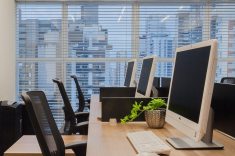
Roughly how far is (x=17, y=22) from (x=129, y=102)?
3542 mm

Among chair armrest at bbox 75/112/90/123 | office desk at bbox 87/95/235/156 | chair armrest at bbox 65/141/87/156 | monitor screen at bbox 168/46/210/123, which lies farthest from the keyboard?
chair armrest at bbox 75/112/90/123

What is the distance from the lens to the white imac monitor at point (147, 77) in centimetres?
259

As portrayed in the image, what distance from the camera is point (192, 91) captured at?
5.24ft

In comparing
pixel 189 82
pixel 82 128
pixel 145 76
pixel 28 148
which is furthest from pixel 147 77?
pixel 28 148

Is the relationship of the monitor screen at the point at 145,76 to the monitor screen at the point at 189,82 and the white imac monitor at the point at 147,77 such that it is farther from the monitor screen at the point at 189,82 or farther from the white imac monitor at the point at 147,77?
the monitor screen at the point at 189,82

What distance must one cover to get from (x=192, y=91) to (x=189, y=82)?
8 cm

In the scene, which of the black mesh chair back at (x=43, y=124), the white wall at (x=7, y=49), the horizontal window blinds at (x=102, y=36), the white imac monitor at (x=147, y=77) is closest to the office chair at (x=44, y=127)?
the black mesh chair back at (x=43, y=124)

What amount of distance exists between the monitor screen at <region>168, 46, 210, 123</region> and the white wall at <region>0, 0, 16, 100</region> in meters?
3.37

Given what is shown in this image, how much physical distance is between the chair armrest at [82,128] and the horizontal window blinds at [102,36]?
7.69 feet

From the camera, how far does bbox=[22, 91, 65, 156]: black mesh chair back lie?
1461 mm

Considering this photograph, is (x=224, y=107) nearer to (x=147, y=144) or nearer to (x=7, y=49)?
(x=147, y=144)

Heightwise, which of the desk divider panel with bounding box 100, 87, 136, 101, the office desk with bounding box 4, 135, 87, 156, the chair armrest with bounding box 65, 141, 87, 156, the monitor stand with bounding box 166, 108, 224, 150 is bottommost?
the office desk with bounding box 4, 135, 87, 156

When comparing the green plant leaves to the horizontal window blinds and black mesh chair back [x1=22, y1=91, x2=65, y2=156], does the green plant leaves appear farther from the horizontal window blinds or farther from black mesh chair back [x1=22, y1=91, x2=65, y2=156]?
the horizontal window blinds

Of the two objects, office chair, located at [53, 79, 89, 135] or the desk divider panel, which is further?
the desk divider panel
